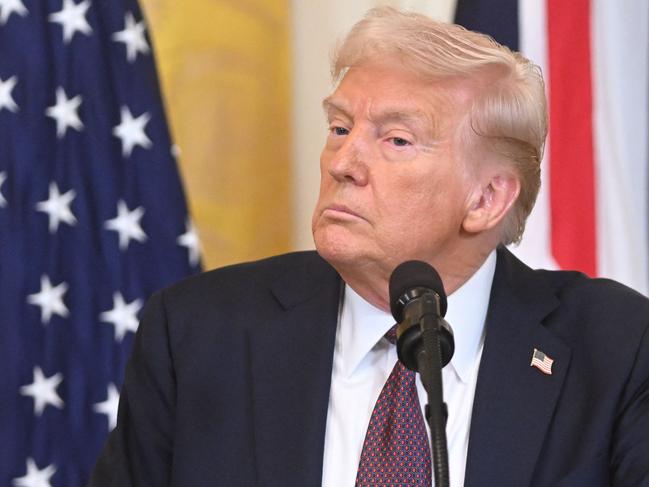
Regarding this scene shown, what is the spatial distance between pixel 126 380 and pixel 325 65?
1.54m

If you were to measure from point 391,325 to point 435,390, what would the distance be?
3.05 feet

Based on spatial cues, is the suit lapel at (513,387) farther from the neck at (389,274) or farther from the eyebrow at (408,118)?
the eyebrow at (408,118)

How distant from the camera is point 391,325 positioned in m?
2.65

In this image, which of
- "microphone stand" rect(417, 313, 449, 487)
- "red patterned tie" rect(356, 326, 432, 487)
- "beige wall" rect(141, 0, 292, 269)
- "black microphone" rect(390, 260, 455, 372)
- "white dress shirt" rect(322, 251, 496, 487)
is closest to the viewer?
"microphone stand" rect(417, 313, 449, 487)

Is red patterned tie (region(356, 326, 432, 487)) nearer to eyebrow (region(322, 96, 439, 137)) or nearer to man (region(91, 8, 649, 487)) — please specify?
man (region(91, 8, 649, 487))

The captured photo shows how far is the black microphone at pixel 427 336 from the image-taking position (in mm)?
1676

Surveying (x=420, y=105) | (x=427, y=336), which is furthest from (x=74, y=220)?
(x=427, y=336)

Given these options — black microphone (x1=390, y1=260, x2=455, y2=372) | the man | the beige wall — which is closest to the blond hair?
the man

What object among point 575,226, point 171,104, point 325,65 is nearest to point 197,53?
point 171,104

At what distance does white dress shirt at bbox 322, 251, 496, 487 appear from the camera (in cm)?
254

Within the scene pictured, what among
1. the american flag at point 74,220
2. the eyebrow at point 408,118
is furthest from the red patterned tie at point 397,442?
the american flag at point 74,220

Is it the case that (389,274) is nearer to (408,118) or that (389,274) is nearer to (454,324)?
(454,324)

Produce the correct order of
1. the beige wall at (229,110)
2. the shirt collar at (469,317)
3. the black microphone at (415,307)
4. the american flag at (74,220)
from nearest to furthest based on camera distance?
the black microphone at (415,307)
the shirt collar at (469,317)
the american flag at (74,220)
the beige wall at (229,110)

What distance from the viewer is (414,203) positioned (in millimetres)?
2561
